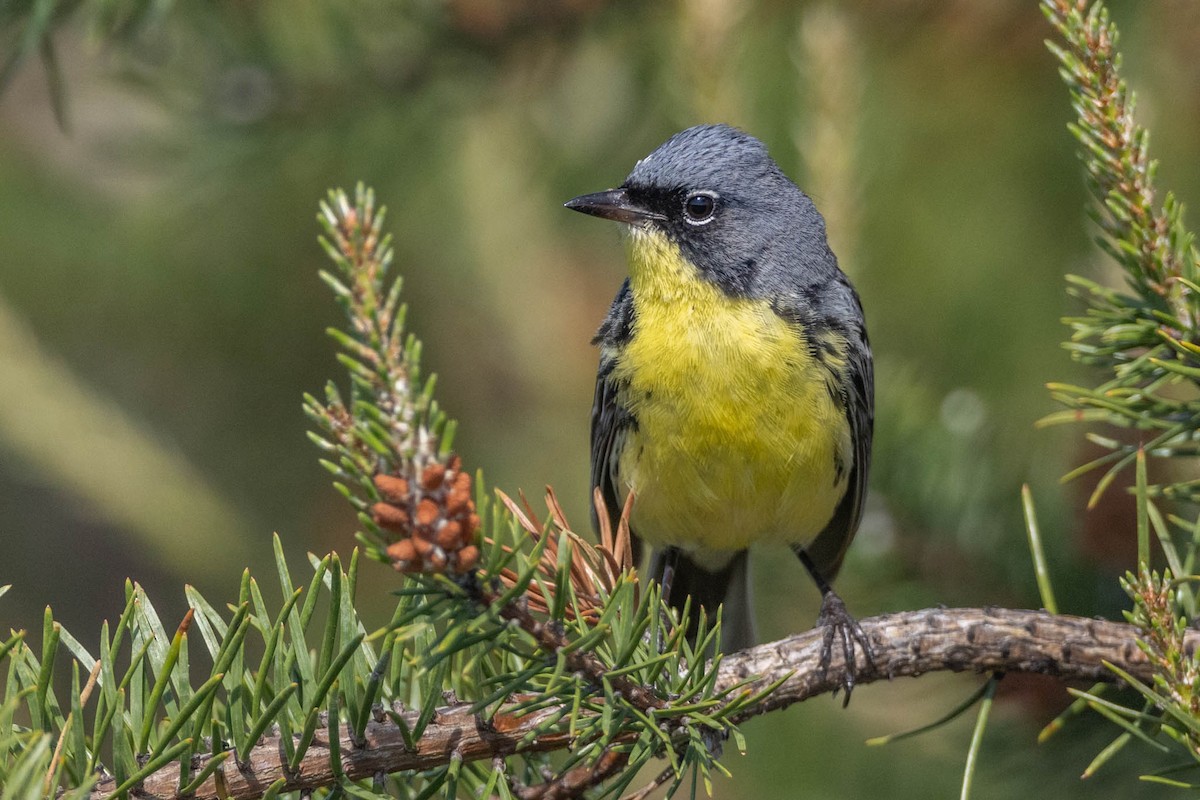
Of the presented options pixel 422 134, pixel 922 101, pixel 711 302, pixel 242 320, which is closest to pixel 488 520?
pixel 711 302

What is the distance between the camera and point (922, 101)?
14.0 feet

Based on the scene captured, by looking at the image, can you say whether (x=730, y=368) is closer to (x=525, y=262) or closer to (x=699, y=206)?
(x=699, y=206)

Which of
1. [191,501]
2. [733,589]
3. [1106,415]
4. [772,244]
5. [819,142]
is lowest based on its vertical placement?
[733,589]

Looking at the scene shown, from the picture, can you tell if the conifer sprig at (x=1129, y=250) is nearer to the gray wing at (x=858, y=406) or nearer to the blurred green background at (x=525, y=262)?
the blurred green background at (x=525, y=262)

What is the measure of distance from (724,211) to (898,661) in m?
1.87

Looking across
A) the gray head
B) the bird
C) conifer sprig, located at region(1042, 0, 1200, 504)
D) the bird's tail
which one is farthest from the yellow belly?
conifer sprig, located at region(1042, 0, 1200, 504)

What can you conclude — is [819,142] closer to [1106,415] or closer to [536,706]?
[1106,415]

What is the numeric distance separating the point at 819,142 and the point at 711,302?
21.4 inches

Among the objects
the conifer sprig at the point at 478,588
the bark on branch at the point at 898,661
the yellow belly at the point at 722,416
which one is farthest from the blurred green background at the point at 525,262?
the conifer sprig at the point at 478,588

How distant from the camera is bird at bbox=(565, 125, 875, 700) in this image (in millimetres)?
3266

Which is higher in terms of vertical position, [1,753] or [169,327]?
[169,327]

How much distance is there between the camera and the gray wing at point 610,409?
11.5ft

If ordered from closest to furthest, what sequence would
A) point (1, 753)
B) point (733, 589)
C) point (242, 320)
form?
point (1, 753)
point (733, 589)
point (242, 320)

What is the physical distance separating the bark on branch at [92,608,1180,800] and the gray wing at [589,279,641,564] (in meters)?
1.27
